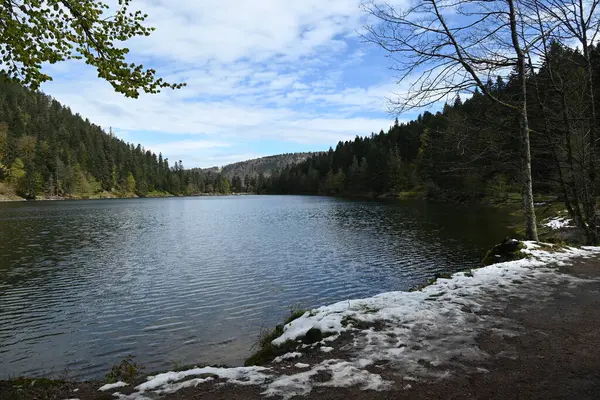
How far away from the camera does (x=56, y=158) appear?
5261 inches

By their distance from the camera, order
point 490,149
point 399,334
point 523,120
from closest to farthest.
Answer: point 399,334 < point 523,120 < point 490,149

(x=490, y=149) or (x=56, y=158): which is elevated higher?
(x=56, y=158)

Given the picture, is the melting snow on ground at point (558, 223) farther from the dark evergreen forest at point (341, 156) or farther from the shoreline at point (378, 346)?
the shoreline at point (378, 346)

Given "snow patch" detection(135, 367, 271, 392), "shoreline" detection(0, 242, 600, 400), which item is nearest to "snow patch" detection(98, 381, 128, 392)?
"shoreline" detection(0, 242, 600, 400)

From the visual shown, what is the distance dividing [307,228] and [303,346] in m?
34.9

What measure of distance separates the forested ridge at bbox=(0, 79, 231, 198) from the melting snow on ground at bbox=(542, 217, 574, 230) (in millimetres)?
139391

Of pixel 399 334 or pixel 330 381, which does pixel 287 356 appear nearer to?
pixel 330 381

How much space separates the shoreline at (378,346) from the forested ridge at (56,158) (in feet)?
461

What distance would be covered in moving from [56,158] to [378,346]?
156696mm

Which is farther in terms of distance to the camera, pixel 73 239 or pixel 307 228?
pixel 307 228

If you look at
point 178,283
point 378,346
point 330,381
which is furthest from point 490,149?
point 178,283

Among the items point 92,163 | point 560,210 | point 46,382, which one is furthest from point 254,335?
point 92,163

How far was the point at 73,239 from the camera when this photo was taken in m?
33.7

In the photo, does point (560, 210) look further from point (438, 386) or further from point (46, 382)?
point (46, 382)
